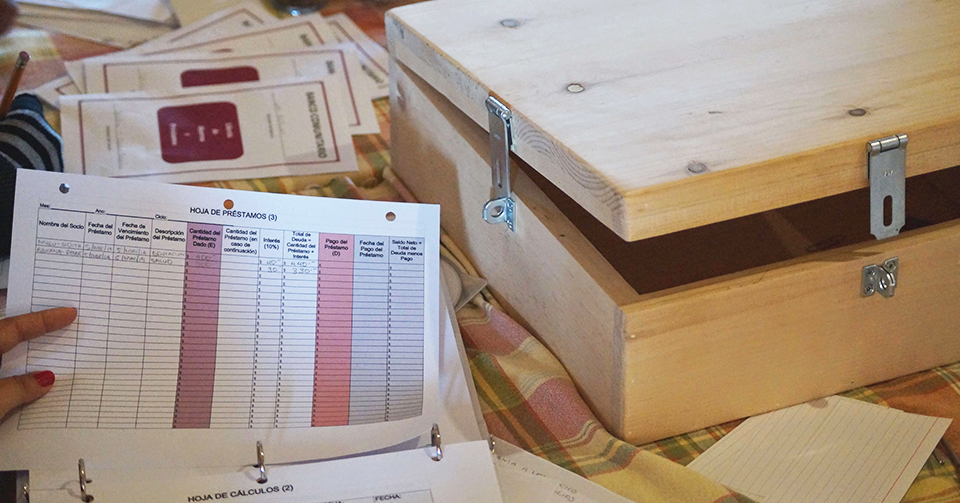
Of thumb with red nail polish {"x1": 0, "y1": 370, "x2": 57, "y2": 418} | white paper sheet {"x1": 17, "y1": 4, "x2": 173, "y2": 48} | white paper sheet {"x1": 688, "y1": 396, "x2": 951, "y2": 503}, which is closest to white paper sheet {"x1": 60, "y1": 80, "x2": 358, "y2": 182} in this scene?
white paper sheet {"x1": 17, "y1": 4, "x2": 173, "y2": 48}

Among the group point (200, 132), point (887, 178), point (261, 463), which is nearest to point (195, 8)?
point (200, 132)

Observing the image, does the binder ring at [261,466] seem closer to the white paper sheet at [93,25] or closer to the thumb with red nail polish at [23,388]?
the thumb with red nail polish at [23,388]

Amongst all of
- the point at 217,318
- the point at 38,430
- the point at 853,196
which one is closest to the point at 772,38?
the point at 853,196

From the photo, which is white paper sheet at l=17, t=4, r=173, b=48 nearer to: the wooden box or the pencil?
the pencil

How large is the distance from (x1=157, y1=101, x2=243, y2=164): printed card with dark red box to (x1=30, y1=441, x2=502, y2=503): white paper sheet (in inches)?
17.6

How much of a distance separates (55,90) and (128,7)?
0.90ft

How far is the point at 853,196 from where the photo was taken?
691 millimetres

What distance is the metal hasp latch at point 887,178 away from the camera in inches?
20.9

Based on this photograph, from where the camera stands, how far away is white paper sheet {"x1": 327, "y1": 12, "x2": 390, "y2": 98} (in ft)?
3.48

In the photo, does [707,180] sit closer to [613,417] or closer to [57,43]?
[613,417]

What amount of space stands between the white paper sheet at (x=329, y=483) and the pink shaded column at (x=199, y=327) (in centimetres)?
4

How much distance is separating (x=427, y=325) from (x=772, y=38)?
328 mm

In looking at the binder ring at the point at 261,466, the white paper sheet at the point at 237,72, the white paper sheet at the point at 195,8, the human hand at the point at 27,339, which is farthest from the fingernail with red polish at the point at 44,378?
the white paper sheet at the point at 195,8

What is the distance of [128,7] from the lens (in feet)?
4.07
